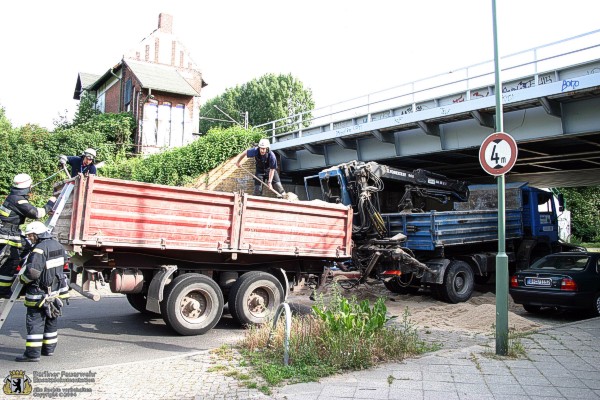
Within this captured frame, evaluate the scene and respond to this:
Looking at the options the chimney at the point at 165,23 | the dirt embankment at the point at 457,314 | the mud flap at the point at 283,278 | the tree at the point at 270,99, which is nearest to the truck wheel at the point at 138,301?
the mud flap at the point at 283,278

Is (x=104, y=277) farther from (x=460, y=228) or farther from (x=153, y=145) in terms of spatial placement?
(x=153, y=145)

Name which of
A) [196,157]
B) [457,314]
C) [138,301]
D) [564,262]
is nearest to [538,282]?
[564,262]

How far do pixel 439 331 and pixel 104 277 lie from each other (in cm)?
532

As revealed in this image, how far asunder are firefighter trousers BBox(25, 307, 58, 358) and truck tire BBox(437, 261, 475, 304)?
8.30 metres

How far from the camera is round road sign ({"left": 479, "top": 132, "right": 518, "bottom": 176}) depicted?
620 cm

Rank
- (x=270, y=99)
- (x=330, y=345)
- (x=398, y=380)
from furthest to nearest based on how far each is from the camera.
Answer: (x=270, y=99), (x=330, y=345), (x=398, y=380)

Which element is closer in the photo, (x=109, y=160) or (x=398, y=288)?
(x=398, y=288)

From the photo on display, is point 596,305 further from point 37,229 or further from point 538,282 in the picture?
point 37,229

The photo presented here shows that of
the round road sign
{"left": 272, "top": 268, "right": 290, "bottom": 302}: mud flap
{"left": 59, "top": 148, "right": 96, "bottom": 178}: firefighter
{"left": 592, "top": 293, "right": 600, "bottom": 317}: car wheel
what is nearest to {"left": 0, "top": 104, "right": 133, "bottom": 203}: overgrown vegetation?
{"left": 59, "top": 148, "right": 96, "bottom": 178}: firefighter

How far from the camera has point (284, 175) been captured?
2366 centimetres

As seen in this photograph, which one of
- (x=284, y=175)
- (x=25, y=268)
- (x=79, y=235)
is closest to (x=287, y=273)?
(x=79, y=235)

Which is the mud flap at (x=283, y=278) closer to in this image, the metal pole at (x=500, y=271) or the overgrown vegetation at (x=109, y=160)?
the metal pole at (x=500, y=271)

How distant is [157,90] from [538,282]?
2635 cm

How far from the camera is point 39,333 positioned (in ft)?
19.0
